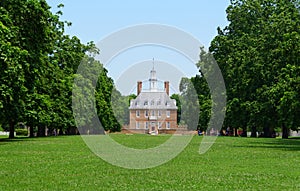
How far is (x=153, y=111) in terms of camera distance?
504ft

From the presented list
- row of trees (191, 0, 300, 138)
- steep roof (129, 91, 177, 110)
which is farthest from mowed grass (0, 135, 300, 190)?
steep roof (129, 91, 177, 110)

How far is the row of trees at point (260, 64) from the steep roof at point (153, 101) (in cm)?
6981

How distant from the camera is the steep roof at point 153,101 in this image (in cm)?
15112

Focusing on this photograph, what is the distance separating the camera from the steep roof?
151125mm

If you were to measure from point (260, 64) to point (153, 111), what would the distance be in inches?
3864

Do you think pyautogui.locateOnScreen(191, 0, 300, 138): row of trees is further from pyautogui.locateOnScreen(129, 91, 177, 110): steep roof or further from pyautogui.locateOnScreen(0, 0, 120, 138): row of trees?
pyautogui.locateOnScreen(129, 91, 177, 110): steep roof

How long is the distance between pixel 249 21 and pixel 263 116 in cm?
1435

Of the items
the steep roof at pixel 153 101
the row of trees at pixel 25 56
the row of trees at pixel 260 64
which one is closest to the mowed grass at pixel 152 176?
the row of trees at pixel 25 56

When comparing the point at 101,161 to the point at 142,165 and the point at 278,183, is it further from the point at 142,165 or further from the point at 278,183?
the point at 278,183

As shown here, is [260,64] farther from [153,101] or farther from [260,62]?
[153,101]

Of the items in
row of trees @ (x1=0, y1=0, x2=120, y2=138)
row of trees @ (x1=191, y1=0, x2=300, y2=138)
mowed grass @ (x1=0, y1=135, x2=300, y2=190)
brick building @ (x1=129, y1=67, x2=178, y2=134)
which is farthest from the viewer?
brick building @ (x1=129, y1=67, x2=178, y2=134)

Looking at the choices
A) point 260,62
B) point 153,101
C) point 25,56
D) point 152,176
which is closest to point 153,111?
point 153,101

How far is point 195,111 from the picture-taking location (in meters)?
91.7

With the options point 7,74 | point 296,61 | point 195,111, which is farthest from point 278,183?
point 195,111
